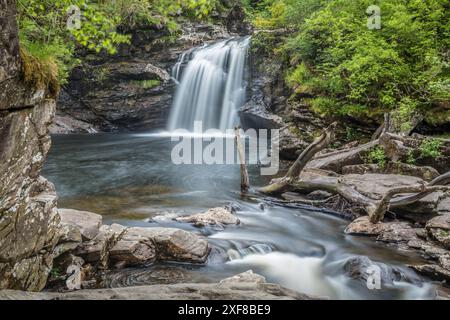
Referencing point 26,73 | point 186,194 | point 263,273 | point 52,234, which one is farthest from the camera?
point 186,194

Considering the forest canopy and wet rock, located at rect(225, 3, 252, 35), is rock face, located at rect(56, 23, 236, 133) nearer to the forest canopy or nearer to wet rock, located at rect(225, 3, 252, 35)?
wet rock, located at rect(225, 3, 252, 35)

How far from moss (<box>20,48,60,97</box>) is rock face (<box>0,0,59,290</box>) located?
Answer: 71 millimetres

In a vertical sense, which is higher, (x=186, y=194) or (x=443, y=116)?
(x=443, y=116)

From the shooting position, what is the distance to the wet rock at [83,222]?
17.8ft

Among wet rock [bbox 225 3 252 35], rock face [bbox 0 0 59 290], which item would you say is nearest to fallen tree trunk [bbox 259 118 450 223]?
rock face [bbox 0 0 59 290]

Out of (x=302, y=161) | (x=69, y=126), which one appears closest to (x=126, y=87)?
(x=69, y=126)

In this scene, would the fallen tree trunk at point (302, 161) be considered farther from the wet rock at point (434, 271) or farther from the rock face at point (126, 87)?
the rock face at point (126, 87)

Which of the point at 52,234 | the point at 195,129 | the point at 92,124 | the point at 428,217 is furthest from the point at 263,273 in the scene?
the point at 92,124

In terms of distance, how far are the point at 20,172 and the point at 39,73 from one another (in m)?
1.14

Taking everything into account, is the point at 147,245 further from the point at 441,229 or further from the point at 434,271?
the point at 441,229

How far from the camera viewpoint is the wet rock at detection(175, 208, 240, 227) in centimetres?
768

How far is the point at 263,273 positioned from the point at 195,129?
1739cm
